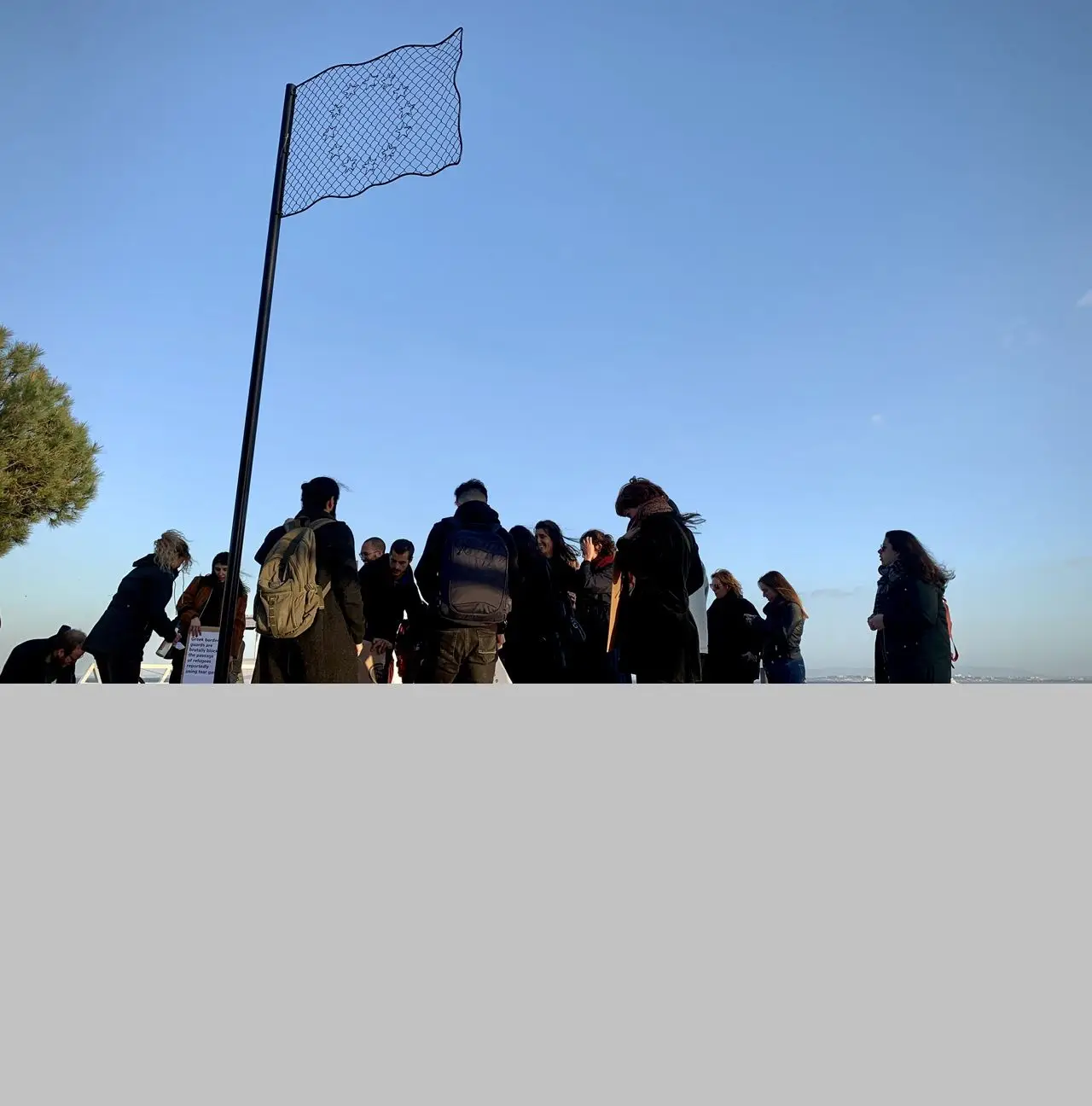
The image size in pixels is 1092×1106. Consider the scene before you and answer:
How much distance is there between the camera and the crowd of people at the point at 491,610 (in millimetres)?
3508

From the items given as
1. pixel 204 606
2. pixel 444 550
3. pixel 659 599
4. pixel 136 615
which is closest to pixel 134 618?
pixel 136 615

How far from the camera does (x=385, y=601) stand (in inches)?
205

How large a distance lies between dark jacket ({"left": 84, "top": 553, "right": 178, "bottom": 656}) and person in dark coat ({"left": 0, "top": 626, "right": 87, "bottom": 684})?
319mm

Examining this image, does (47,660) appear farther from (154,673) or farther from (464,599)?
(464,599)

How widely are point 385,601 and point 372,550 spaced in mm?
430

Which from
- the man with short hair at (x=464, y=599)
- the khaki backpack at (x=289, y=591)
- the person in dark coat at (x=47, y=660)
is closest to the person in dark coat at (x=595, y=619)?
the man with short hair at (x=464, y=599)

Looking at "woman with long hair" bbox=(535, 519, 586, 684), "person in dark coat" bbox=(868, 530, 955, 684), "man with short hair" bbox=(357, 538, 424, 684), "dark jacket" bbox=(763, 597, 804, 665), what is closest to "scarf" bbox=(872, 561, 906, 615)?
"person in dark coat" bbox=(868, 530, 955, 684)

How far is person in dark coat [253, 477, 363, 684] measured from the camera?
353 cm

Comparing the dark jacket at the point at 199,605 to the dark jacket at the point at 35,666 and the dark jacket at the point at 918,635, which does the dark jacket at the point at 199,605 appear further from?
the dark jacket at the point at 918,635

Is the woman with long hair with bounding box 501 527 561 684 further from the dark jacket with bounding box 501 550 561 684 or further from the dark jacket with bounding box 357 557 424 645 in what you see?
the dark jacket with bounding box 357 557 424 645

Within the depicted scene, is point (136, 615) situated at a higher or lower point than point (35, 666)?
higher
